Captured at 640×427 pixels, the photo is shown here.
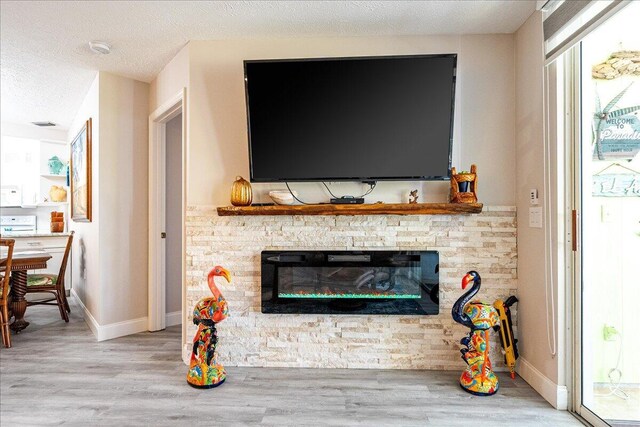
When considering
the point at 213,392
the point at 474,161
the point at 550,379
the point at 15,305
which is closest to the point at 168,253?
the point at 15,305

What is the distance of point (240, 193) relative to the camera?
2.35 m

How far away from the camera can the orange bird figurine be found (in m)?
2.18


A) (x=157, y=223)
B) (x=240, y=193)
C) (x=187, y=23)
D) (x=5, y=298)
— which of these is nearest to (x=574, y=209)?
(x=240, y=193)

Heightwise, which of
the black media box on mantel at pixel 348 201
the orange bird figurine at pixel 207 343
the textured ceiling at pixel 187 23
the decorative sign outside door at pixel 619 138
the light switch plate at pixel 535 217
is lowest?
the orange bird figurine at pixel 207 343

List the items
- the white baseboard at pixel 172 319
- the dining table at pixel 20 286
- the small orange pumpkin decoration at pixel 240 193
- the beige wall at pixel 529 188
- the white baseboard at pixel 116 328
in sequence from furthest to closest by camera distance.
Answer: the white baseboard at pixel 172 319 < the dining table at pixel 20 286 < the white baseboard at pixel 116 328 < the small orange pumpkin decoration at pixel 240 193 < the beige wall at pixel 529 188

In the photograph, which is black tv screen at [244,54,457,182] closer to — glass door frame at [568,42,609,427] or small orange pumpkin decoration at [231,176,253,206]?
small orange pumpkin decoration at [231,176,253,206]

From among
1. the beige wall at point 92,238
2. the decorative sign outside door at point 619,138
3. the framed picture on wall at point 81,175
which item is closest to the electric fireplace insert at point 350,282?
the decorative sign outside door at point 619,138

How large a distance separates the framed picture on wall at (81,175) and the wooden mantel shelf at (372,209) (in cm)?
182

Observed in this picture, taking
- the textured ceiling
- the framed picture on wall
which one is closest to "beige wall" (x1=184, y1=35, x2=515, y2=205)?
the textured ceiling

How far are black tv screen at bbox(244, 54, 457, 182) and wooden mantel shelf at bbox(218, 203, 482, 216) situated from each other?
0.62ft

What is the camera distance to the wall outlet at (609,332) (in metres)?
1.91

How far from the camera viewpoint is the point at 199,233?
2.50 metres

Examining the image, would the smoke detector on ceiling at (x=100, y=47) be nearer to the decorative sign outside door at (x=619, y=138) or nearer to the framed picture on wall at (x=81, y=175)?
the framed picture on wall at (x=81, y=175)

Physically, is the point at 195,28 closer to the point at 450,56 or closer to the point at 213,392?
the point at 450,56
